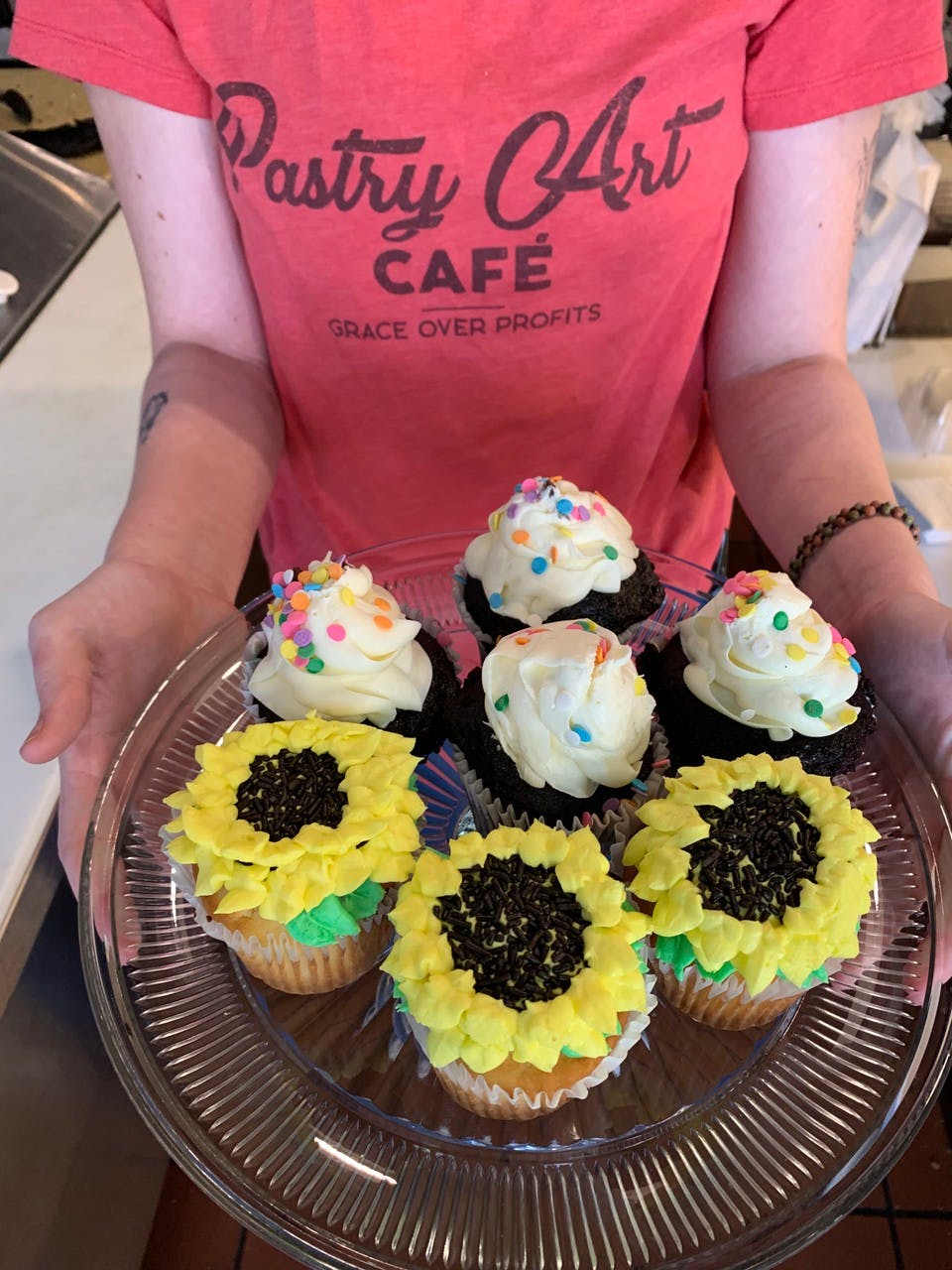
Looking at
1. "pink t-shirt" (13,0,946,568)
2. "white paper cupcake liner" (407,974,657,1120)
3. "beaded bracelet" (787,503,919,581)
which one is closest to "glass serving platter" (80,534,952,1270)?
"white paper cupcake liner" (407,974,657,1120)

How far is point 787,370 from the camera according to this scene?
54.4 inches

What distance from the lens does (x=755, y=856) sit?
3.38 ft

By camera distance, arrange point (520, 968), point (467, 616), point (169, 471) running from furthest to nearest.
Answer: point (467, 616) → point (169, 471) → point (520, 968)

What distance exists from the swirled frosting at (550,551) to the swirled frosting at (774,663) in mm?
180

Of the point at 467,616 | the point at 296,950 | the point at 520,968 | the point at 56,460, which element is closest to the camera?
the point at 520,968

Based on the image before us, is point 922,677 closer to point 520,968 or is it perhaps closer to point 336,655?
point 520,968

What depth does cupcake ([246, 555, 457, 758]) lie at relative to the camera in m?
1.23

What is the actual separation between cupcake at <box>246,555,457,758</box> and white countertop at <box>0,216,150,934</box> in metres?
0.45

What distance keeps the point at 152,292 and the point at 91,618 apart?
588 mm

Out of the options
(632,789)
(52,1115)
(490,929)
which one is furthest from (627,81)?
(52,1115)

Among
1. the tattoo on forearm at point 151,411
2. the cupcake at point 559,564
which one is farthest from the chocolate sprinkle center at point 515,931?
the tattoo on forearm at point 151,411

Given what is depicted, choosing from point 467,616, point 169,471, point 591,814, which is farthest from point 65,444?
point 591,814

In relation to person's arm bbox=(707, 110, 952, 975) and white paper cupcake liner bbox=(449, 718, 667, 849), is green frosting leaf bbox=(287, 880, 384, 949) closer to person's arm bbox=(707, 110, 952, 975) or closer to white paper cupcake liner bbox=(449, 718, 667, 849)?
white paper cupcake liner bbox=(449, 718, 667, 849)

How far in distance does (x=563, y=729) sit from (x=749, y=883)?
28 centimetres
